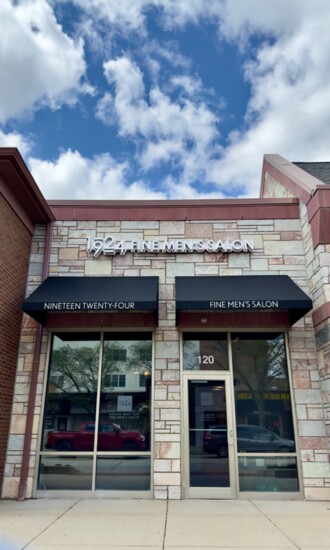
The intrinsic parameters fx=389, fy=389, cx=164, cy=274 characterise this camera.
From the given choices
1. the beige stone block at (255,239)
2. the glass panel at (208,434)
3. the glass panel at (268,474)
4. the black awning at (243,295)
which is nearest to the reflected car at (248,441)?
the glass panel at (208,434)

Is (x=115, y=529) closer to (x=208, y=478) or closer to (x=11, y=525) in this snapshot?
(x=11, y=525)

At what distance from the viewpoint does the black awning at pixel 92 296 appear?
7195 millimetres

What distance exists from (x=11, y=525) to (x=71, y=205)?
611cm

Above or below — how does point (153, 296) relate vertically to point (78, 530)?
above

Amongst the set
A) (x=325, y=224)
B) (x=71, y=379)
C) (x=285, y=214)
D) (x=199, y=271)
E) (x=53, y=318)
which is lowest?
(x=71, y=379)

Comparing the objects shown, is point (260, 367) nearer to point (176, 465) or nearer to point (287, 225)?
point (176, 465)

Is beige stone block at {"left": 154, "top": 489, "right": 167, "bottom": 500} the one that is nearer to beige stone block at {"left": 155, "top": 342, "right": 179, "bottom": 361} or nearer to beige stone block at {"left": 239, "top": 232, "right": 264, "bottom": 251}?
beige stone block at {"left": 155, "top": 342, "right": 179, "bottom": 361}

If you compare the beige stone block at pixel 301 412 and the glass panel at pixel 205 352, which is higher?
the glass panel at pixel 205 352

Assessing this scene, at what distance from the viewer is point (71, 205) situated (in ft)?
29.0

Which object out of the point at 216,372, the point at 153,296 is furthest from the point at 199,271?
the point at 216,372

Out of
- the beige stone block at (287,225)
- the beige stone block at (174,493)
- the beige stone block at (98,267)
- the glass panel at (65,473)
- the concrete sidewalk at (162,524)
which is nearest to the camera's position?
the concrete sidewalk at (162,524)

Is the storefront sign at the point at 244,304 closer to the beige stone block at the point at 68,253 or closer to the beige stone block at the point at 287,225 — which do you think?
the beige stone block at the point at 287,225

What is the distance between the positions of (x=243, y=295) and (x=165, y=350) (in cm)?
191

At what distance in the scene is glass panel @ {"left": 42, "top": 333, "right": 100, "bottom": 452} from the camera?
24.6ft
